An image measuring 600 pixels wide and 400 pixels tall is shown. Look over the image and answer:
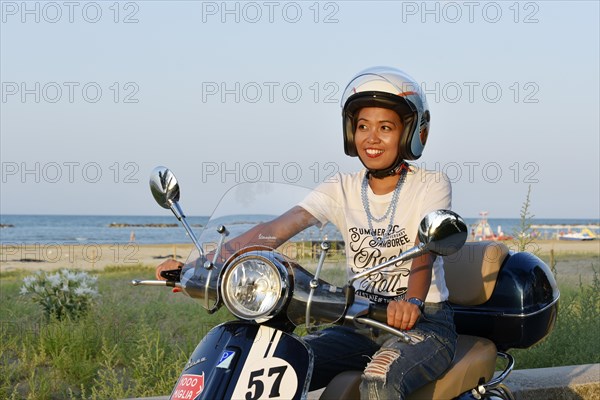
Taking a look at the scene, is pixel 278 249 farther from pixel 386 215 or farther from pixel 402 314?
pixel 386 215

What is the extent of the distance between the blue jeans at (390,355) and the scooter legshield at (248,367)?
29cm

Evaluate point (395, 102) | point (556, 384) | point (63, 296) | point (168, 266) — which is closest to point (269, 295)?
point (168, 266)

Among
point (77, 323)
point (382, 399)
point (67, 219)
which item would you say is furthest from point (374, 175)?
point (67, 219)

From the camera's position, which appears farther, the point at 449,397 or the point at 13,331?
the point at 13,331

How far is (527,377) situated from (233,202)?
10.1 ft

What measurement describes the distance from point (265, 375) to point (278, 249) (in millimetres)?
413

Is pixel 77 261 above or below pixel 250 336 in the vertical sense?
below

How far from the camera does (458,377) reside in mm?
3074

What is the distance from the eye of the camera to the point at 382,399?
2596 mm

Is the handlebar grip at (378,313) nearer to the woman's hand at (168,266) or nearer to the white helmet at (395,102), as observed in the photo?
the woman's hand at (168,266)

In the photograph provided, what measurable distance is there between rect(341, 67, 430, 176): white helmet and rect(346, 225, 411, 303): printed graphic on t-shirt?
0.99 ft

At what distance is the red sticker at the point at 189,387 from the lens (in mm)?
2443

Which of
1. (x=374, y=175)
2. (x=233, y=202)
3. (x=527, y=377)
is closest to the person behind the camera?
(x=233, y=202)

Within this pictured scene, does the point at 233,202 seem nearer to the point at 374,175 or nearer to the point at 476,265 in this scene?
the point at 374,175
